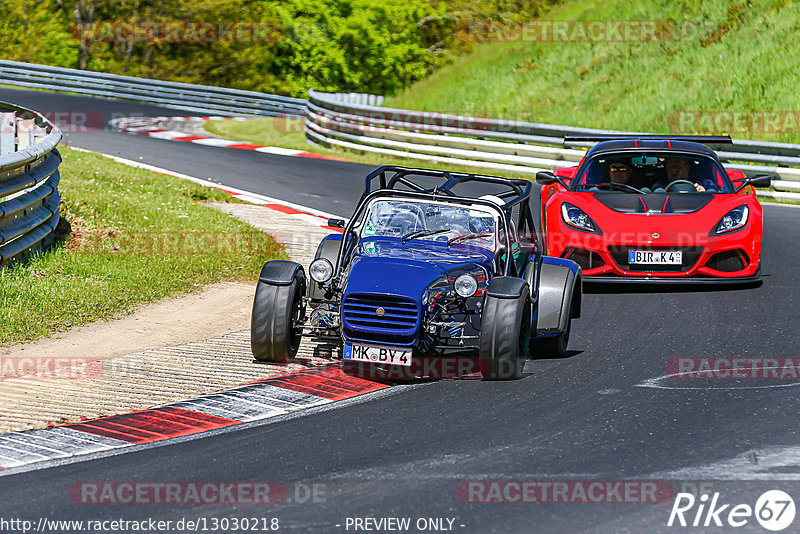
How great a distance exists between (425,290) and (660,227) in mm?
4212

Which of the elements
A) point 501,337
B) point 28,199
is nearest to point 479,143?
point 28,199

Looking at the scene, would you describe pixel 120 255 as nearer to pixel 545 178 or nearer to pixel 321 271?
pixel 321 271

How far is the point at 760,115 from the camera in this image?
977 inches

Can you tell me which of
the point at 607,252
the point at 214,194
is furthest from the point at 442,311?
the point at 214,194

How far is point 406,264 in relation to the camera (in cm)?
815

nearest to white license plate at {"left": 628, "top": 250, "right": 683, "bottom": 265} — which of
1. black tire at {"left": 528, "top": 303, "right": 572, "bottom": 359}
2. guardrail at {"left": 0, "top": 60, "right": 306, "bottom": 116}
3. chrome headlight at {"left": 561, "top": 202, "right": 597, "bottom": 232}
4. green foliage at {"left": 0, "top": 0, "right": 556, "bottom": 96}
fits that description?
chrome headlight at {"left": 561, "top": 202, "right": 597, "bottom": 232}

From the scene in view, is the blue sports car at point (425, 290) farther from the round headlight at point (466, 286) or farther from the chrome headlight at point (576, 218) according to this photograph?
the chrome headlight at point (576, 218)

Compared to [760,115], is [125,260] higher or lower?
lower

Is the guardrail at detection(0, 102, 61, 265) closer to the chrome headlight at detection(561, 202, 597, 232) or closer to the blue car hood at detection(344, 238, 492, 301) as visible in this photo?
the blue car hood at detection(344, 238, 492, 301)

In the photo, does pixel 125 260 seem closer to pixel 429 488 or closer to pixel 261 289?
pixel 261 289

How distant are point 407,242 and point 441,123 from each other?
13807 millimetres

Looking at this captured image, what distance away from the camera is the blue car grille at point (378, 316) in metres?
7.75

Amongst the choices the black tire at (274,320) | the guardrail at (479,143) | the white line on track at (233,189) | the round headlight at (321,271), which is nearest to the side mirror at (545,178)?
the round headlight at (321,271)

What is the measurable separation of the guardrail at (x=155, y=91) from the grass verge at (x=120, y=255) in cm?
1500
